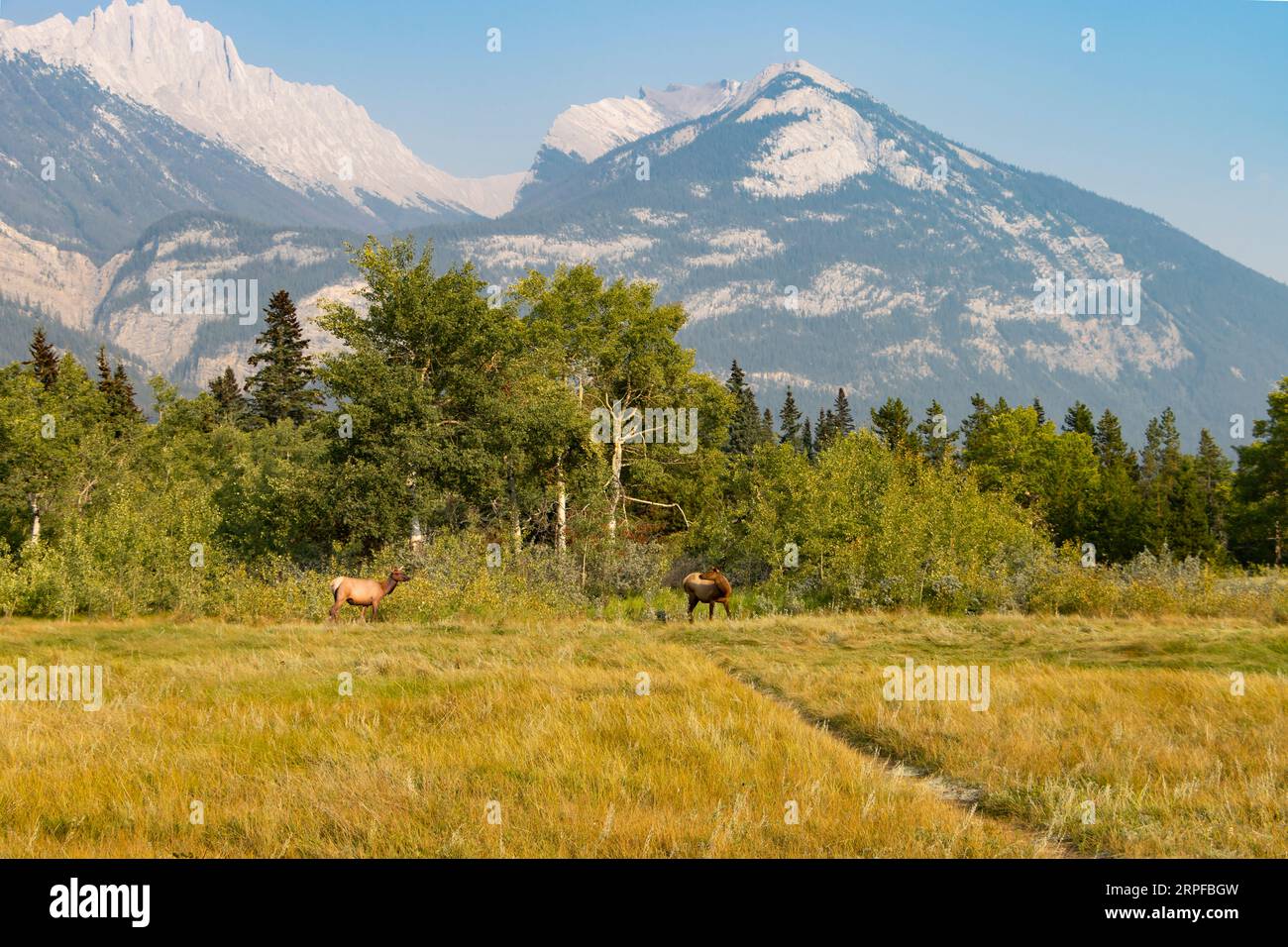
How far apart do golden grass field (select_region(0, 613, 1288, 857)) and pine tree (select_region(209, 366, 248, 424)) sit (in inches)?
2960

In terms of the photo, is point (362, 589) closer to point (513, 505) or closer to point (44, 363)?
point (513, 505)

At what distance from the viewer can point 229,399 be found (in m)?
98.1

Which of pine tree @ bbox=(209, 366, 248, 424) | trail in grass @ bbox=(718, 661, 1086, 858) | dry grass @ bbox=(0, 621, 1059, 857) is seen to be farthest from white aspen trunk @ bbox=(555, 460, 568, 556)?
pine tree @ bbox=(209, 366, 248, 424)

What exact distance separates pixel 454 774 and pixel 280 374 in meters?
85.8

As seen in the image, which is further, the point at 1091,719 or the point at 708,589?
the point at 708,589

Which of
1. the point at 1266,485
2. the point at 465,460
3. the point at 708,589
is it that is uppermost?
the point at 465,460

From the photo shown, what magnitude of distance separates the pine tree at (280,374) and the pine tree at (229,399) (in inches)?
86.5

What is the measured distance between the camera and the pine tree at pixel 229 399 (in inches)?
3433

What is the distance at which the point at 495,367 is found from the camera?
3984cm

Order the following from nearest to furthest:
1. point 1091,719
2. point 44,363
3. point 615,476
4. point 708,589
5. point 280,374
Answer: point 1091,719, point 708,589, point 615,476, point 44,363, point 280,374

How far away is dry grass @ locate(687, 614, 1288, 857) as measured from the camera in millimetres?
8469

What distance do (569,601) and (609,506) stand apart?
1300 cm

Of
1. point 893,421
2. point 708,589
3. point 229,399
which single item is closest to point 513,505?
point 708,589
